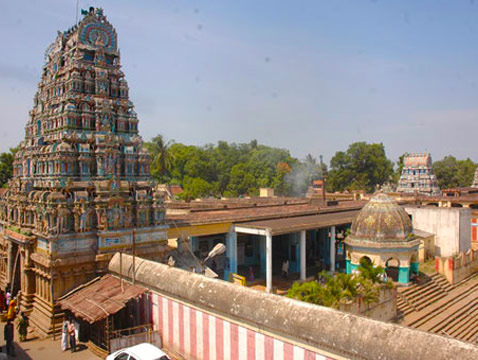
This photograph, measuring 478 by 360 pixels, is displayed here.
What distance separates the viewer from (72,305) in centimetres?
1118

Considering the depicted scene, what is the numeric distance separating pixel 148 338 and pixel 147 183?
6255 millimetres

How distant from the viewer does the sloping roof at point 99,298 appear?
1025cm

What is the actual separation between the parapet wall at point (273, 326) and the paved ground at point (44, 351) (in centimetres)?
243

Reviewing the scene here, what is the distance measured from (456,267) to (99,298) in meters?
20.5

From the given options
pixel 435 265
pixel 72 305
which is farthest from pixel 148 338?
pixel 435 265

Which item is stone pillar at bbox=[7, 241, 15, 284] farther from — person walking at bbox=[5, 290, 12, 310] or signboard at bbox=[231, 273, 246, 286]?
signboard at bbox=[231, 273, 246, 286]

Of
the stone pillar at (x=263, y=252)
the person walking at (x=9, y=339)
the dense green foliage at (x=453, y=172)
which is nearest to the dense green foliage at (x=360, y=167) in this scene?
the dense green foliage at (x=453, y=172)

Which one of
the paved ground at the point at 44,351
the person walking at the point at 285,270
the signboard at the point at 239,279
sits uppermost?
the signboard at the point at 239,279

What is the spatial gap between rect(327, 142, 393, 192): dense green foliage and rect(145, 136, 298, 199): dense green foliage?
853 cm

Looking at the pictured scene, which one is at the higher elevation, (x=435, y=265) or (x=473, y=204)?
(x=473, y=204)

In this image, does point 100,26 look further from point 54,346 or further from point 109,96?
point 54,346

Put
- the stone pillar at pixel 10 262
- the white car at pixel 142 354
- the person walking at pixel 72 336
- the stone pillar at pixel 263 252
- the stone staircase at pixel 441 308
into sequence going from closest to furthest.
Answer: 1. the white car at pixel 142 354
2. the person walking at pixel 72 336
3. the stone pillar at pixel 10 262
4. the stone staircase at pixel 441 308
5. the stone pillar at pixel 263 252

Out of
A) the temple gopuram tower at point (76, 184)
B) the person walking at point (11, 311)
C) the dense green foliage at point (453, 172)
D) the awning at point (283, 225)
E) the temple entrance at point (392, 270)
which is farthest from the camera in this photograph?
the dense green foliage at point (453, 172)

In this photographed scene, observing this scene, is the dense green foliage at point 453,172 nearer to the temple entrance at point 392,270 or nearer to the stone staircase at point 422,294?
the temple entrance at point 392,270
